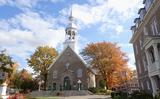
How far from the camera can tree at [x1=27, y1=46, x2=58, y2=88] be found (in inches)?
2414

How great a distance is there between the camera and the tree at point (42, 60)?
61312mm

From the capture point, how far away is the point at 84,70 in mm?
48375

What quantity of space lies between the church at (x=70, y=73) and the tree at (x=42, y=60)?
10.9 meters

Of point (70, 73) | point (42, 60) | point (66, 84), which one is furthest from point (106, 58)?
point (42, 60)

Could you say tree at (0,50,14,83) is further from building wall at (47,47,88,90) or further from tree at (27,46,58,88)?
tree at (27,46,58,88)

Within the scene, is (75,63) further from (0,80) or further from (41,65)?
(0,80)

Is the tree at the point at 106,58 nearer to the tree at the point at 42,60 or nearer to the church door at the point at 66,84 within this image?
the church door at the point at 66,84

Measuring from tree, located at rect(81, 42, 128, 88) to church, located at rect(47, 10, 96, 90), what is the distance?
2488mm

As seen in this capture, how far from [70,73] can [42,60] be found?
1716cm

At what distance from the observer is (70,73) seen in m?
48.9

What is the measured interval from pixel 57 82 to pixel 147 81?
2691 centimetres

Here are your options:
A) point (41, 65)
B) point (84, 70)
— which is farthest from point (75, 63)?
point (41, 65)

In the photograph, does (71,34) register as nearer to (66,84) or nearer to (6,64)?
(66,84)

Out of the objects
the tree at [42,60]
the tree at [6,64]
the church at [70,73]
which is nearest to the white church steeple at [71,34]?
the church at [70,73]
